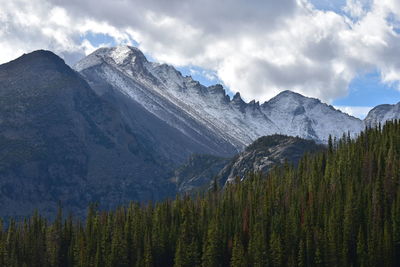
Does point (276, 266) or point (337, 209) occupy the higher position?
point (337, 209)

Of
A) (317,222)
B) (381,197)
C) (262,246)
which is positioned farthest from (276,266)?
(381,197)

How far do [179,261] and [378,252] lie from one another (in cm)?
5643

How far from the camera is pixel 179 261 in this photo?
195 metres

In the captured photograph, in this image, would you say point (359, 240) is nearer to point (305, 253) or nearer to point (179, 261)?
point (305, 253)

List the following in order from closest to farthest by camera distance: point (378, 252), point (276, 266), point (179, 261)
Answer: point (378, 252) → point (276, 266) → point (179, 261)

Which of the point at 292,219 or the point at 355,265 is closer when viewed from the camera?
the point at 355,265

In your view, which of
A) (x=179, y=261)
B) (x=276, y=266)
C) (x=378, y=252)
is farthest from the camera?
(x=179, y=261)

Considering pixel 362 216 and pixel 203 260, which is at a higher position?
pixel 362 216

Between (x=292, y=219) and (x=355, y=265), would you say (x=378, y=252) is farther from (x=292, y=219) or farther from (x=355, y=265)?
(x=292, y=219)

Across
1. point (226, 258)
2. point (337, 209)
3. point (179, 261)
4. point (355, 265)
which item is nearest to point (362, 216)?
point (337, 209)

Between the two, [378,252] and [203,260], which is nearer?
[378,252]

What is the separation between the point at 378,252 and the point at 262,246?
31.8 meters

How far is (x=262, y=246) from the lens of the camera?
186750 mm

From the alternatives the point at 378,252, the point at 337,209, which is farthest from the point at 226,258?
the point at 378,252
